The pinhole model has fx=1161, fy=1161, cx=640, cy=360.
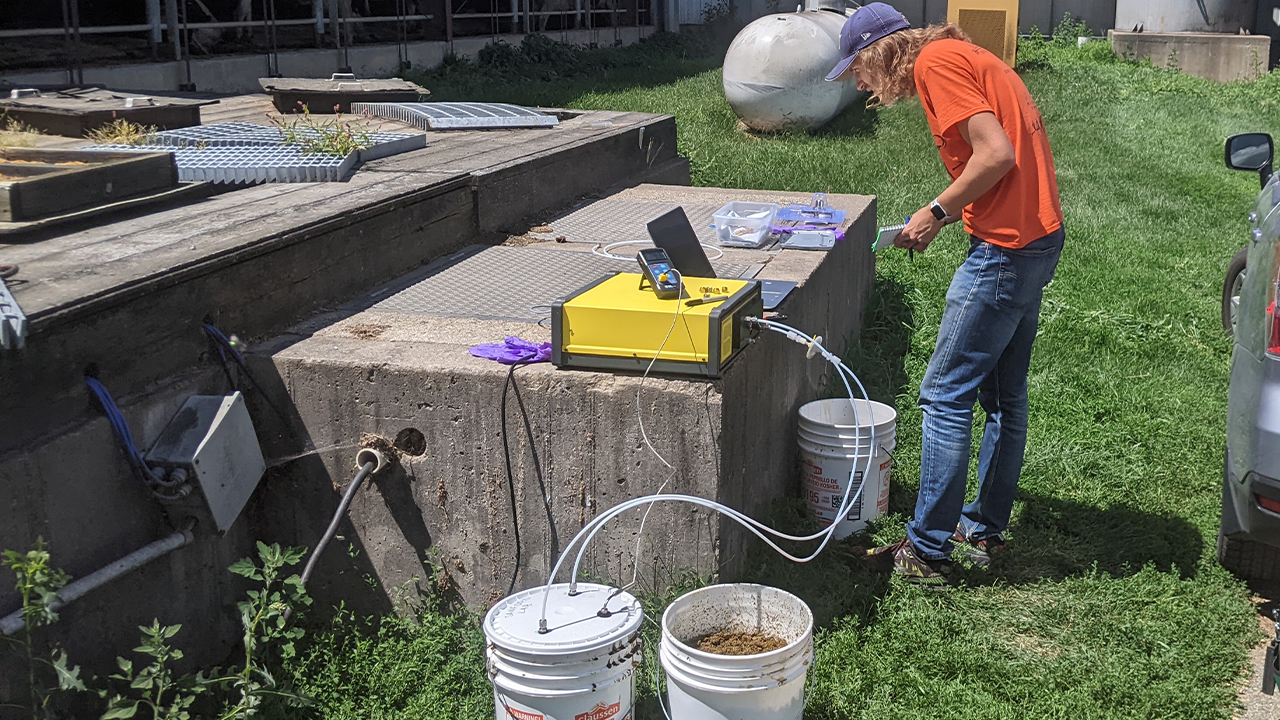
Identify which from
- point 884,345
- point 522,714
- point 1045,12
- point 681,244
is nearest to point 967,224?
point 681,244

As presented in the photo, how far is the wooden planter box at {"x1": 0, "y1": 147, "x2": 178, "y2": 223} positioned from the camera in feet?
13.9

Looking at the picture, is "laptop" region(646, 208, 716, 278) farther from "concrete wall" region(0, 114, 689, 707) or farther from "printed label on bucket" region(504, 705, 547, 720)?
"printed label on bucket" region(504, 705, 547, 720)

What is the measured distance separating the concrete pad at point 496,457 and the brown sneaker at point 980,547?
2.73 feet

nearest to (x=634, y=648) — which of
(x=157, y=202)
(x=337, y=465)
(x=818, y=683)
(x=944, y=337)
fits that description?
(x=818, y=683)

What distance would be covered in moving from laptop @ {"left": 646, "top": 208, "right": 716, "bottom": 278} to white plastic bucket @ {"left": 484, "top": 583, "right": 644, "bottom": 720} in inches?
55.5

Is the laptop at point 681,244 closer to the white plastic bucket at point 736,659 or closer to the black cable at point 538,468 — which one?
the black cable at point 538,468

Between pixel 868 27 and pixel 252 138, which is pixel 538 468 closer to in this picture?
pixel 868 27

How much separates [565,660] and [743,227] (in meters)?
3.37

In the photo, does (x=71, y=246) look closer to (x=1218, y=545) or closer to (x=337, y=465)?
(x=337, y=465)

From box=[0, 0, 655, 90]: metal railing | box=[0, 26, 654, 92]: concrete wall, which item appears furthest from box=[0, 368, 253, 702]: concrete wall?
box=[0, 0, 655, 90]: metal railing

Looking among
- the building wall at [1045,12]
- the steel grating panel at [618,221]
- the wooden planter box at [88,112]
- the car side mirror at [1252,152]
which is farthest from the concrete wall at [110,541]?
the building wall at [1045,12]

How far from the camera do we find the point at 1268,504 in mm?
3594

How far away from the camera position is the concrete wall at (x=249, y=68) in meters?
12.1

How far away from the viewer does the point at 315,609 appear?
4.18 m
